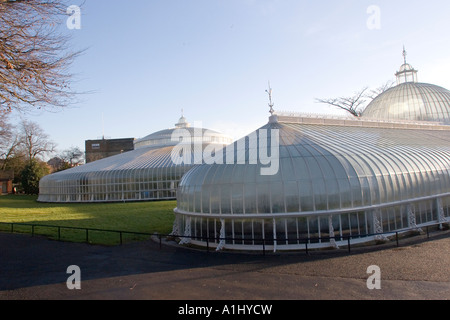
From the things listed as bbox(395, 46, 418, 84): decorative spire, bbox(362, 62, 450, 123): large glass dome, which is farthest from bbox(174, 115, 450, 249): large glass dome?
bbox(395, 46, 418, 84): decorative spire

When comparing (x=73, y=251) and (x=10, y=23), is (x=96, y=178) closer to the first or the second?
(x=73, y=251)

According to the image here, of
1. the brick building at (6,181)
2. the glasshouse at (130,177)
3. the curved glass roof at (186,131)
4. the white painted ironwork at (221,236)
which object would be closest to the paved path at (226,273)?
the white painted ironwork at (221,236)

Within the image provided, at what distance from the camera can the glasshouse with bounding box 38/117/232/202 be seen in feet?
127

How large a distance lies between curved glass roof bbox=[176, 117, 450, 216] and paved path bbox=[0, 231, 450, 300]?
1798mm

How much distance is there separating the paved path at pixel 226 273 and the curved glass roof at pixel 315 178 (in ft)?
5.90

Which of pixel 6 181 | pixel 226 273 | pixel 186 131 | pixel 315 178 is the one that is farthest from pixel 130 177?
pixel 6 181

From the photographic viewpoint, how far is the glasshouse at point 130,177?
1529 inches

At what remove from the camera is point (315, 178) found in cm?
1337

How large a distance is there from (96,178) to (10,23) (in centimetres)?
3074

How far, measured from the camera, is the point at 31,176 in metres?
55.8

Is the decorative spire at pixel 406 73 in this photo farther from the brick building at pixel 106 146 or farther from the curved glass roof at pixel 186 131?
the brick building at pixel 106 146

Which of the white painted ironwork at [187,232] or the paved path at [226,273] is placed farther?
the white painted ironwork at [187,232]

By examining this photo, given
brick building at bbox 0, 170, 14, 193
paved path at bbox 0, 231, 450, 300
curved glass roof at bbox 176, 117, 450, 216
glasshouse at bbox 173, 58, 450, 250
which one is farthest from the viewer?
brick building at bbox 0, 170, 14, 193

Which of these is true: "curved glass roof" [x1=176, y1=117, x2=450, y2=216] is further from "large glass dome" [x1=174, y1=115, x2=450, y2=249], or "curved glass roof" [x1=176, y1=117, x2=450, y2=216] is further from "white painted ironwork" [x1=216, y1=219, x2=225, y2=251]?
"white painted ironwork" [x1=216, y1=219, x2=225, y2=251]
